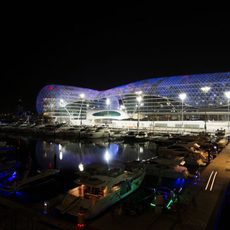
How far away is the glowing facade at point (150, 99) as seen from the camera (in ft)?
253

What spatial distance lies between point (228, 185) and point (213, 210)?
5088mm

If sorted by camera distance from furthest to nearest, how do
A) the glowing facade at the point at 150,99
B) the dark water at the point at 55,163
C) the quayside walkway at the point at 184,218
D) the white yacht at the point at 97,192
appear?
the glowing facade at the point at 150,99 < the dark water at the point at 55,163 < the white yacht at the point at 97,192 < the quayside walkway at the point at 184,218

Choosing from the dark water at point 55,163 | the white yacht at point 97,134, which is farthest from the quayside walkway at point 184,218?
the white yacht at point 97,134

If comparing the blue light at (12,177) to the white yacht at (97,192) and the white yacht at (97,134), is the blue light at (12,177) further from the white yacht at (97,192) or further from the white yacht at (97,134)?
the white yacht at (97,134)

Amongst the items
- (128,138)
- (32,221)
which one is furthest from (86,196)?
(128,138)

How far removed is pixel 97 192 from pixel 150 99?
7962 cm

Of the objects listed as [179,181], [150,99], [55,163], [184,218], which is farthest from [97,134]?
[184,218]

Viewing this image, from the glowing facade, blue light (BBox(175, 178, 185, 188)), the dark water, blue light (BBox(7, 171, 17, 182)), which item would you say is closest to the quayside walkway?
blue light (BBox(175, 178, 185, 188))

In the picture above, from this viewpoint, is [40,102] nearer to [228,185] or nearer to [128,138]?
[128,138]

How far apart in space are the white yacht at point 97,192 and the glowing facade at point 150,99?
4886cm

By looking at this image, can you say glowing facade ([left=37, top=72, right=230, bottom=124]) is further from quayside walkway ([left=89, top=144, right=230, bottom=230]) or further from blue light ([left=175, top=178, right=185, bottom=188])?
quayside walkway ([left=89, top=144, right=230, bottom=230])

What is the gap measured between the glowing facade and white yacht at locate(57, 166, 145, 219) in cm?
4886

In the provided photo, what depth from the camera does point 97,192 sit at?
540 inches

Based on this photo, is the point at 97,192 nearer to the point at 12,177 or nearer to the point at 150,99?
the point at 12,177
